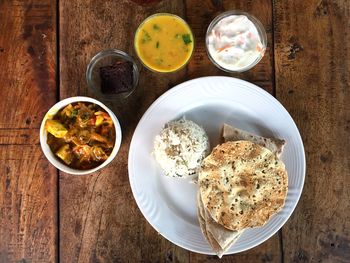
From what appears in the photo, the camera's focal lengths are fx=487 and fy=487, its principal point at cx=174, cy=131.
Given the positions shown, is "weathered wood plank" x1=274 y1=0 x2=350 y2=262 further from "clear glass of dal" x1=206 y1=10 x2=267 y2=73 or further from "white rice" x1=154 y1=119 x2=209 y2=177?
"white rice" x1=154 y1=119 x2=209 y2=177

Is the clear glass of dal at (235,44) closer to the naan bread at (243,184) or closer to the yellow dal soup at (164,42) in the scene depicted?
the yellow dal soup at (164,42)

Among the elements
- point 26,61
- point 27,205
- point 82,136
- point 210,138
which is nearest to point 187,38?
point 210,138

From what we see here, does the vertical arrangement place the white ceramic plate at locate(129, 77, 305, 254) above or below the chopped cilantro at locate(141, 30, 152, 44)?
Answer: below

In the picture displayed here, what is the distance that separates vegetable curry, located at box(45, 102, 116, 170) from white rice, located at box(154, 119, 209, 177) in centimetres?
18

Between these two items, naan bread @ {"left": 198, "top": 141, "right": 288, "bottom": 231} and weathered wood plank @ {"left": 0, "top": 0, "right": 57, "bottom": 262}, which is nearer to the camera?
naan bread @ {"left": 198, "top": 141, "right": 288, "bottom": 231}

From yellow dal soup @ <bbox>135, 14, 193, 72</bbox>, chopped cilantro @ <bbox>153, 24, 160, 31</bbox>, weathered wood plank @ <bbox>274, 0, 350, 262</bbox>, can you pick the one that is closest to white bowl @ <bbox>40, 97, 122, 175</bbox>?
yellow dal soup @ <bbox>135, 14, 193, 72</bbox>

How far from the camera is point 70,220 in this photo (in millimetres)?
1832

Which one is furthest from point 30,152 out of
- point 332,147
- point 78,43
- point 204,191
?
point 332,147

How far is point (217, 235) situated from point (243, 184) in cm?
20

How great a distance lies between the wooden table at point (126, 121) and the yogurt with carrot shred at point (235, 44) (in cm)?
10

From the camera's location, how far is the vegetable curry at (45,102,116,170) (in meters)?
1.70

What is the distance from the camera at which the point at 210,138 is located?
1.82 metres

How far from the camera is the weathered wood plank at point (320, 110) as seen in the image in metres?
1.83

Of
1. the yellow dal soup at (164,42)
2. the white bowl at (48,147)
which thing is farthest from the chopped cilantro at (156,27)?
the white bowl at (48,147)
